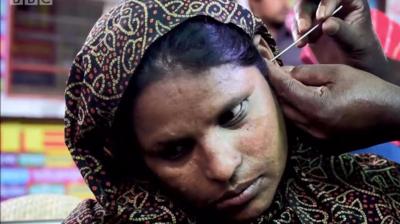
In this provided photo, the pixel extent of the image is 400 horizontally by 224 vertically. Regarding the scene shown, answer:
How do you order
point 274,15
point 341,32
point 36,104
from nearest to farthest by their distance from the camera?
point 341,32 < point 274,15 < point 36,104

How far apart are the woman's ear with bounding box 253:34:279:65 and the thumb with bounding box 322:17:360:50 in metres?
0.13

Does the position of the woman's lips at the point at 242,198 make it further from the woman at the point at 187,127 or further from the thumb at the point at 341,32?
the thumb at the point at 341,32

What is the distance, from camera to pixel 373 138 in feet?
3.49

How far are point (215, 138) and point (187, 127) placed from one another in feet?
0.15

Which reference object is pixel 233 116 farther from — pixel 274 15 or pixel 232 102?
pixel 274 15

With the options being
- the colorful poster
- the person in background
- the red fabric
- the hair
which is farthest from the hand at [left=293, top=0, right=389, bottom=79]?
the colorful poster

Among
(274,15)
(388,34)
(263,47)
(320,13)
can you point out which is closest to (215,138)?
(263,47)

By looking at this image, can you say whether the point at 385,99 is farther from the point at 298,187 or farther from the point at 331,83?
the point at 298,187

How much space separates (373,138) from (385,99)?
7cm

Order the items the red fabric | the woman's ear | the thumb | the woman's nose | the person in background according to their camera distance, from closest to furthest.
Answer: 1. the woman's nose
2. the woman's ear
3. the thumb
4. the red fabric
5. the person in background

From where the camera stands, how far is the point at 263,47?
1.10 m

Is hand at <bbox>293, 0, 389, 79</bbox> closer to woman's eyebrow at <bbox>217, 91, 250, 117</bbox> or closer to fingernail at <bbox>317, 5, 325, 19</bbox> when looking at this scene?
fingernail at <bbox>317, 5, 325, 19</bbox>

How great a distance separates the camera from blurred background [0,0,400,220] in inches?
131

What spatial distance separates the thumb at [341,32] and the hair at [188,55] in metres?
0.22
